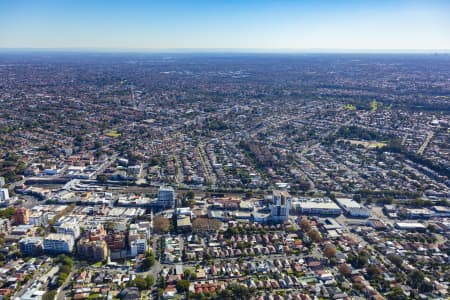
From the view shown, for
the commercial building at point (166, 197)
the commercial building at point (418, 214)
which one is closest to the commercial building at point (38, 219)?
the commercial building at point (166, 197)

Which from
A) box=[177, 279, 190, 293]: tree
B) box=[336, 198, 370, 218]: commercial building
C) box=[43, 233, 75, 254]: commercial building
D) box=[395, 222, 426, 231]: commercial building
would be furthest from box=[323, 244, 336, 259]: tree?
box=[43, 233, 75, 254]: commercial building

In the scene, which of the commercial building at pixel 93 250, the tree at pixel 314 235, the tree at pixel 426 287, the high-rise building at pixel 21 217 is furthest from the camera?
the high-rise building at pixel 21 217

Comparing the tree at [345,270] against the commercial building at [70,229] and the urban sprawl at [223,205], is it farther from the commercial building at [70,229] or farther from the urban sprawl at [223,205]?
the commercial building at [70,229]

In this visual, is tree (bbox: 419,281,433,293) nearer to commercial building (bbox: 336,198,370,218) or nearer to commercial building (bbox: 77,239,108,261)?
commercial building (bbox: 336,198,370,218)

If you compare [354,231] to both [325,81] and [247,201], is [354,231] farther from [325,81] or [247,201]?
[325,81]

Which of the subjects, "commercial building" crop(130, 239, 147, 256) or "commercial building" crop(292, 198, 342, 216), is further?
"commercial building" crop(292, 198, 342, 216)

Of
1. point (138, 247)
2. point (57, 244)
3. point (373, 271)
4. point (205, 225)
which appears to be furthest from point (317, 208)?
point (57, 244)
